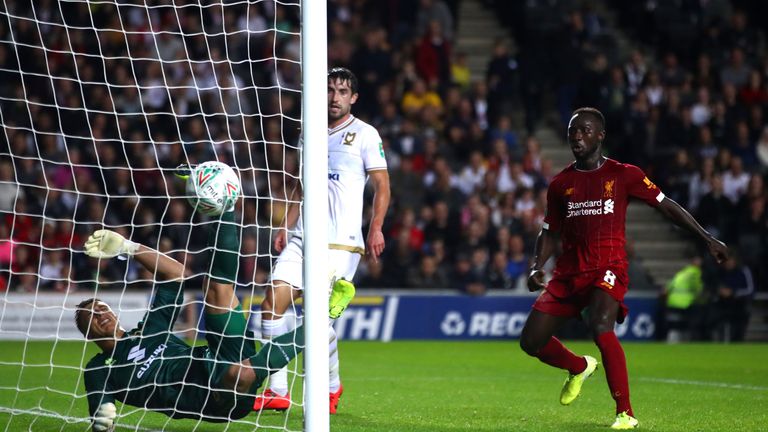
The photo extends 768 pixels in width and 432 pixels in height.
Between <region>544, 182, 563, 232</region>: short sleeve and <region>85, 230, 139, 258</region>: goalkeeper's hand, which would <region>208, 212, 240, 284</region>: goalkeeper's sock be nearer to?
<region>85, 230, 139, 258</region>: goalkeeper's hand

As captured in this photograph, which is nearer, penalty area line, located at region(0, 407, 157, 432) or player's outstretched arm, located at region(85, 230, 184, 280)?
player's outstretched arm, located at region(85, 230, 184, 280)

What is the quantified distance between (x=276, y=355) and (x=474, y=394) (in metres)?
3.48

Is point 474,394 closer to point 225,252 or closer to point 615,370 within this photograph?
point 615,370

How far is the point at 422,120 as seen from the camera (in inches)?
742

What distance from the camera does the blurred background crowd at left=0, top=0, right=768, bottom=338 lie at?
15.7 m

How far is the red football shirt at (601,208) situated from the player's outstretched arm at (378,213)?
50.3 inches

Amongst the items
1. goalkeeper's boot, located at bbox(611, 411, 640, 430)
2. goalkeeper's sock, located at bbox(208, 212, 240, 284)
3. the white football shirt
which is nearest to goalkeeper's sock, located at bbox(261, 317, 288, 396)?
the white football shirt

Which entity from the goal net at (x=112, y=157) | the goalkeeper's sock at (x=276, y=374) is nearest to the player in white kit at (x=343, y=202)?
the goalkeeper's sock at (x=276, y=374)

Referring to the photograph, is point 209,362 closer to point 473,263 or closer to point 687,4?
point 473,263

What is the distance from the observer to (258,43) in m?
17.9

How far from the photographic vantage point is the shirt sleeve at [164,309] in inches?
257

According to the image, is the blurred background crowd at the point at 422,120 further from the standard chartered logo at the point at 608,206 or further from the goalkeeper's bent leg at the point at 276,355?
the goalkeeper's bent leg at the point at 276,355

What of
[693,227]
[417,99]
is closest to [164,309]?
[693,227]

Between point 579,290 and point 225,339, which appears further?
point 579,290
